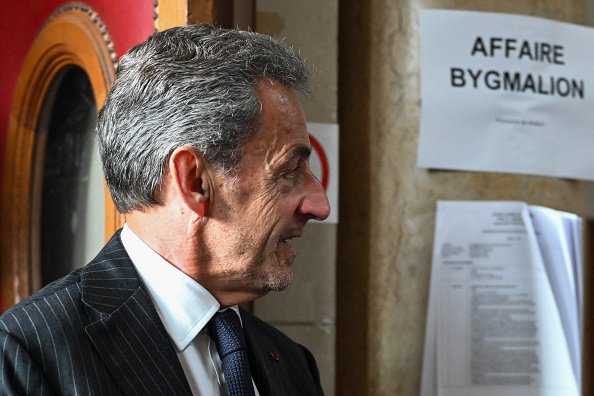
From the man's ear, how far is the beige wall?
665mm

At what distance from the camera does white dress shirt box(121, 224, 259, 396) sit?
3.76 feet

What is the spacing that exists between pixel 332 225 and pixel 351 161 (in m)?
0.19

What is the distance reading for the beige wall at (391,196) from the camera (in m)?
1.70

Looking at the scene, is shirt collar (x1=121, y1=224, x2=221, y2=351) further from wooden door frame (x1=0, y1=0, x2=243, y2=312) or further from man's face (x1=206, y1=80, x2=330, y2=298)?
wooden door frame (x1=0, y1=0, x2=243, y2=312)

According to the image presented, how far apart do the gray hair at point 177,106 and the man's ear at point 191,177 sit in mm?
12

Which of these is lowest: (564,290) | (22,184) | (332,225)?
(564,290)

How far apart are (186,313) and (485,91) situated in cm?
97

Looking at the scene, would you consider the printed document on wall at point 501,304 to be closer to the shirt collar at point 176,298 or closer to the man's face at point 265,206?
the man's face at point 265,206

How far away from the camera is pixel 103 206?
1716 millimetres

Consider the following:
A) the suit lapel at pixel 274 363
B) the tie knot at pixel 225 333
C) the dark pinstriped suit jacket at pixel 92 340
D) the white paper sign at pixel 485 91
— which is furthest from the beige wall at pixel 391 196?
the dark pinstriped suit jacket at pixel 92 340

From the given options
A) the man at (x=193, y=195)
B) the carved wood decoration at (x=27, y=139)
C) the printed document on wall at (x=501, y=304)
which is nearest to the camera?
the man at (x=193, y=195)

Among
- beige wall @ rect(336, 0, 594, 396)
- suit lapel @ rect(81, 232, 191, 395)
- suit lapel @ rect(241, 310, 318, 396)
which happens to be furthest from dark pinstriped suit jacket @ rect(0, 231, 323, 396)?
beige wall @ rect(336, 0, 594, 396)

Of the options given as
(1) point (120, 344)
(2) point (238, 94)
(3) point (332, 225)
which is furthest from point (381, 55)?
(1) point (120, 344)

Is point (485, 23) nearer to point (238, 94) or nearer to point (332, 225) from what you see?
point (332, 225)
